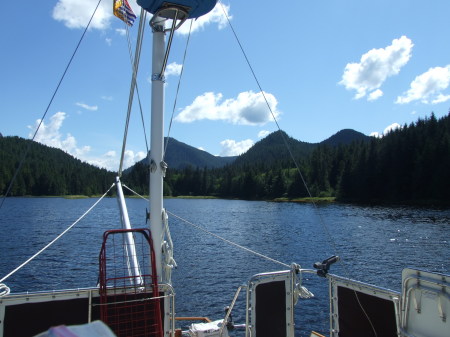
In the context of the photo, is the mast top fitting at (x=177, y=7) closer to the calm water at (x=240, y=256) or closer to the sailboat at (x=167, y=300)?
the sailboat at (x=167, y=300)

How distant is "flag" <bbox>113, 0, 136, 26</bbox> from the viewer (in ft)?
24.5

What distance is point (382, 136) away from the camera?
12712 centimetres

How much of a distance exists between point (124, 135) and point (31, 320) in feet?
14.2

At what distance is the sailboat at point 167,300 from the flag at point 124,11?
187 cm

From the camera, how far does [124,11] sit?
7648 millimetres

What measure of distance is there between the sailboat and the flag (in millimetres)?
1875

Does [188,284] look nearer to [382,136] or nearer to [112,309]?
[112,309]

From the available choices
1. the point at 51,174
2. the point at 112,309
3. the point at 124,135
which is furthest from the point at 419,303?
the point at 51,174

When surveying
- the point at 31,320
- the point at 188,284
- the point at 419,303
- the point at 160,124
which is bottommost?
the point at 188,284

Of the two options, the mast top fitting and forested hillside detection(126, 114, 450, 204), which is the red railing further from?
forested hillside detection(126, 114, 450, 204)

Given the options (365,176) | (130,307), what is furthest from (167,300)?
(365,176)

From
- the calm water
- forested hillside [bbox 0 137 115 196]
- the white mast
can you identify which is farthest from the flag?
forested hillside [bbox 0 137 115 196]

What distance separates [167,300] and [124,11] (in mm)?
5738

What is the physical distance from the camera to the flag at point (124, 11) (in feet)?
24.5
